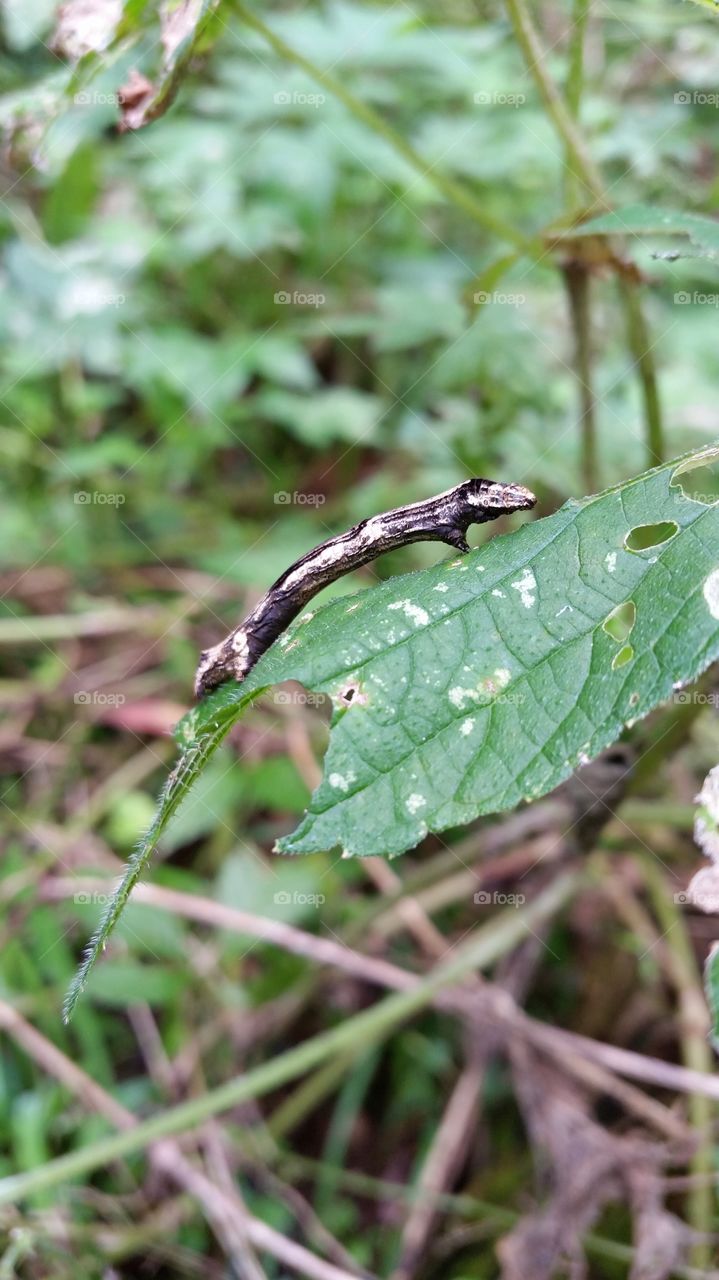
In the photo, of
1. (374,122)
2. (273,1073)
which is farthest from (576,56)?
(273,1073)

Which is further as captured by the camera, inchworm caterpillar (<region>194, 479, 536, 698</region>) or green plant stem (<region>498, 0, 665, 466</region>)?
green plant stem (<region>498, 0, 665, 466</region>)

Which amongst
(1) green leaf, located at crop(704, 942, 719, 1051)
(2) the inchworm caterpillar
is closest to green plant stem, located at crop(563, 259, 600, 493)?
(2) the inchworm caterpillar

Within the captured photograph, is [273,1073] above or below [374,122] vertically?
below

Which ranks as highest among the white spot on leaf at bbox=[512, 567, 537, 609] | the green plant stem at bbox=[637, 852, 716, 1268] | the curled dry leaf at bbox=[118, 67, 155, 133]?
the curled dry leaf at bbox=[118, 67, 155, 133]

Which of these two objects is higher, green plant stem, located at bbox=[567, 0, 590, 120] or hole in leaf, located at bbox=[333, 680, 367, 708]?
green plant stem, located at bbox=[567, 0, 590, 120]

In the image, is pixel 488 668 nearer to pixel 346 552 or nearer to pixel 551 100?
pixel 346 552

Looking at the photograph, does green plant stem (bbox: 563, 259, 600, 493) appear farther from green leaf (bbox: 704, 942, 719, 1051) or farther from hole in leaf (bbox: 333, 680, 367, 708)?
green leaf (bbox: 704, 942, 719, 1051)

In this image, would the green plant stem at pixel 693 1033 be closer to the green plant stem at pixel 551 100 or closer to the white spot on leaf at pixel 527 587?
the white spot on leaf at pixel 527 587

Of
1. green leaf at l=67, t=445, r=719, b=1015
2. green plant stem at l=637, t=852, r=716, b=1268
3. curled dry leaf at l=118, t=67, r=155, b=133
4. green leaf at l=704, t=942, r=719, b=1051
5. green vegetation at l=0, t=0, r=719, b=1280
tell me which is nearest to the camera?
green leaf at l=704, t=942, r=719, b=1051
